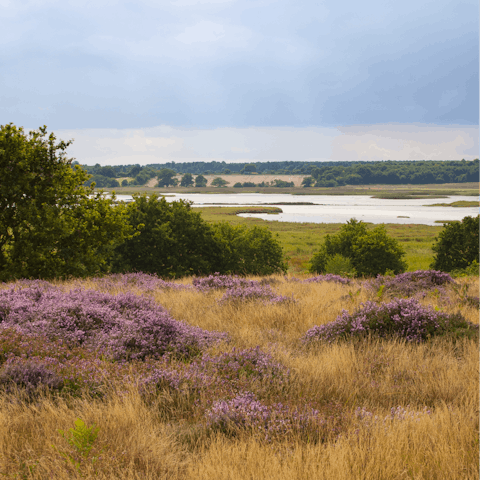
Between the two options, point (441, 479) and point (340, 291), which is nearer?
point (441, 479)

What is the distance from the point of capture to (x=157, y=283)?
12062 millimetres

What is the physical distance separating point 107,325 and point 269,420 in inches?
147

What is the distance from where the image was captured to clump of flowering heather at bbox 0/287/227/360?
621 cm

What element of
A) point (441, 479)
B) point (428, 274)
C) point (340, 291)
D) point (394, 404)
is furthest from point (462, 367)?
point (428, 274)

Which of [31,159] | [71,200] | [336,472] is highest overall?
[31,159]

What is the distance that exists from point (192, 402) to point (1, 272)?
1126cm

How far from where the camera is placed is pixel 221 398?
4527 millimetres

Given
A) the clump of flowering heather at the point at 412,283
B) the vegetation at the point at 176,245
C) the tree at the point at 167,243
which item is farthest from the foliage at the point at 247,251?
the clump of flowering heather at the point at 412,283

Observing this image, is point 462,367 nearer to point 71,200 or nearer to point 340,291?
point 340,291

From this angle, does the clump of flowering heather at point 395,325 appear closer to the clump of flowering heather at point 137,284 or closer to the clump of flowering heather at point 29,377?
the clump of flowering heather at point 29,377

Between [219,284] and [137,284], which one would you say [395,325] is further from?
[137,284]

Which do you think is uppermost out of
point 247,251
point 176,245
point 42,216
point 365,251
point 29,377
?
point 42,216

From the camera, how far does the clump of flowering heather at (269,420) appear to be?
397 centimetres

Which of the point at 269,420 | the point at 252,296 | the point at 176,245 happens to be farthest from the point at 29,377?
the point at 176,245
